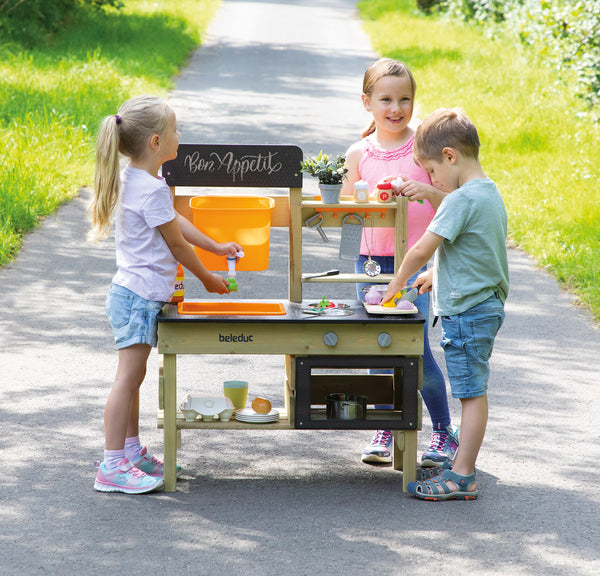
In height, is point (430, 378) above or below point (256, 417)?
above

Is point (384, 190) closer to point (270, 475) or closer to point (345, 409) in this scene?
point (345, 409)

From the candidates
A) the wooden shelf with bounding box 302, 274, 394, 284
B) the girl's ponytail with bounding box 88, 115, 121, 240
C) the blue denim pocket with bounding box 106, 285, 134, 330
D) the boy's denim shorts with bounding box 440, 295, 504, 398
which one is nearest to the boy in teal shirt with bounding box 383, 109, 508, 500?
the boy's denim shorts with bounding box 440, 295, 504, 398

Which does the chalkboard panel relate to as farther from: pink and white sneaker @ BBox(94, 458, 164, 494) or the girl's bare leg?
pink and white sneaker @ BBox(94, 458, 164, 494)

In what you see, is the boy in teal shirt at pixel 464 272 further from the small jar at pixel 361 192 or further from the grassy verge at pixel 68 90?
the grassy verge at pixel 68 90

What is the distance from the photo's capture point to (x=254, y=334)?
392 centimetres

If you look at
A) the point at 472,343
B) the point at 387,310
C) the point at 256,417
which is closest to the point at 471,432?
the point at 472,343

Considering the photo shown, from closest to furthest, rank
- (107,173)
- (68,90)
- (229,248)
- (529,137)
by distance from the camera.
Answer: (107,173)
(229,248)
(529,137)
(68,90)

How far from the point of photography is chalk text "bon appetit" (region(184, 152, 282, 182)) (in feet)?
13.6

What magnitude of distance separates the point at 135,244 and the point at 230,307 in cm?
54

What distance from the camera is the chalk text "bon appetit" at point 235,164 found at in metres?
4.16

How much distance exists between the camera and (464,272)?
3.90m

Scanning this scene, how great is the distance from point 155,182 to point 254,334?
73 cm

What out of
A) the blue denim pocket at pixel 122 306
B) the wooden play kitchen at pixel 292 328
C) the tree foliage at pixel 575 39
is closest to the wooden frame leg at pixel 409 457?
the wooden play kitchen at pixel 292 328

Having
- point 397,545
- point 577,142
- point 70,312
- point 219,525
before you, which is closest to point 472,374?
point 397,545
